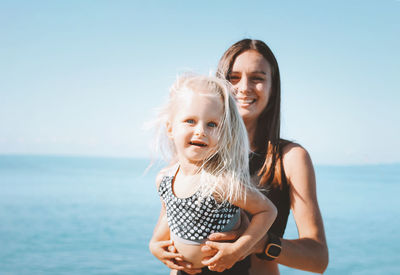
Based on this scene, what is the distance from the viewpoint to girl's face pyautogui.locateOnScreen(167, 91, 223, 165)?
1734 mm

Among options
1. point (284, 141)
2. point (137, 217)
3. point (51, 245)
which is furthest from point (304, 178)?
point (137, 217)

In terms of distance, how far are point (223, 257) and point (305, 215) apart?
2.10 ft

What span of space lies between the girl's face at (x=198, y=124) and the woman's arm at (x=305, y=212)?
60 centimetres

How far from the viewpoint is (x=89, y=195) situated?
26219 mm

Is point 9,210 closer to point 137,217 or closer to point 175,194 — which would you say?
point 137,217

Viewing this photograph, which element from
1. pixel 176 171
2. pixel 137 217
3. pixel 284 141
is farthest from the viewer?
pixel 137 217

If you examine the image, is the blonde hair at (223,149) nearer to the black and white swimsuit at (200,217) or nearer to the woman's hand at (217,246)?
the black and white swimsuit at (200,217)

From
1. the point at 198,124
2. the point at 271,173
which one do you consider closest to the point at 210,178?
the point at 198,124

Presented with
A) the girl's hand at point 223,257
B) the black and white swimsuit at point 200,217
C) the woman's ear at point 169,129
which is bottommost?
the girl's hand at point 223,257

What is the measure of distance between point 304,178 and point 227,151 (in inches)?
21.8

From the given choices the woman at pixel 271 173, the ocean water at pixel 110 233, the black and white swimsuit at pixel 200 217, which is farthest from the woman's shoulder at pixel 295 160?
the ocean water at pixel 110 233

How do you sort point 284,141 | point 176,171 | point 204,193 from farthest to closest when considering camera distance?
point 284,141 < point 176,171 < point 204,193

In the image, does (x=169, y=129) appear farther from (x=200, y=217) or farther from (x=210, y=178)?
(x=200, y=217)

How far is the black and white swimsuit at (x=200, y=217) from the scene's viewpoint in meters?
1.75
